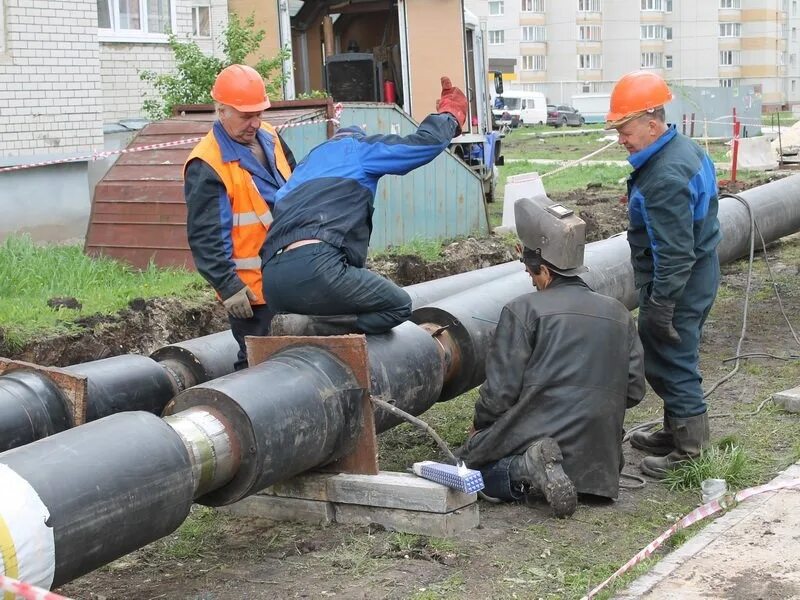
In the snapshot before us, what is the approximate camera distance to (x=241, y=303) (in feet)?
16.6

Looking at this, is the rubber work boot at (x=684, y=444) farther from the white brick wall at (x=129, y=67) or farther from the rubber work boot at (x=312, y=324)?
the white brick wall at (x=129, y=67)

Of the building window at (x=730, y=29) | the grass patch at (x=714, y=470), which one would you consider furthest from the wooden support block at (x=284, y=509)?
the building window at (x=730, y=29)

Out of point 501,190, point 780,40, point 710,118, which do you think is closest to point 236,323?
point 501,190

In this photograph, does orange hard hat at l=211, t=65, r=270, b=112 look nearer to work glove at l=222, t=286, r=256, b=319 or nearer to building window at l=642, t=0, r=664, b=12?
work glove at l=222, t=286, r=256, b=319

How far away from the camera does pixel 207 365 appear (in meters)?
5.21

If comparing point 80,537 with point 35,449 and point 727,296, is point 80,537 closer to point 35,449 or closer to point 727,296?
point 35,449

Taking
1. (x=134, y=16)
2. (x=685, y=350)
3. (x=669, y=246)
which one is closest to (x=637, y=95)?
(x=669, y=246)

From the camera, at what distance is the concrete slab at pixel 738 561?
11.9 feet

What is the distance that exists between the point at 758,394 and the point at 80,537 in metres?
4.63

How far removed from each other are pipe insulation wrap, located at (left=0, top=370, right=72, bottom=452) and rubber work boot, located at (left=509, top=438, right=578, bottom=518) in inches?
74.2

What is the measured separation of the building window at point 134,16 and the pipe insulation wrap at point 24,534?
10116 millimetres

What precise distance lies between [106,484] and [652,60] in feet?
232

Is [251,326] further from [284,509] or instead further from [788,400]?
[788,400]

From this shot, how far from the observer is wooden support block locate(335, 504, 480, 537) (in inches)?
170
